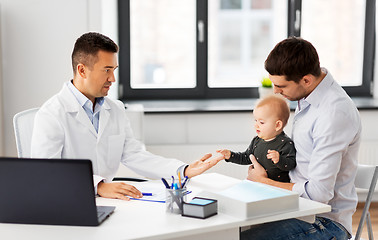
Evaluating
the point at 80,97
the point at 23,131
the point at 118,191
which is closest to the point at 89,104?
the point at 80,97

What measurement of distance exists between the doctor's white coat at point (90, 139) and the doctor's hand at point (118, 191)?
4 cm

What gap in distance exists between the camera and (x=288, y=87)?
2119 mm

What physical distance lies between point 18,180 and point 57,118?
1.84 feet

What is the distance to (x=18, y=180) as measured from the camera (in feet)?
5.33

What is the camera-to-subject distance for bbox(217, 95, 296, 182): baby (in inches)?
88.7

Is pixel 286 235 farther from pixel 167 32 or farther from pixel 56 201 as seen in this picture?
pixel 167 32

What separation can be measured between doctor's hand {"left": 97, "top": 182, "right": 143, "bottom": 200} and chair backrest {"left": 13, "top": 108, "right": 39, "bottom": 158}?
54 cm

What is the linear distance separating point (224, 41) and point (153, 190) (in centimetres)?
260

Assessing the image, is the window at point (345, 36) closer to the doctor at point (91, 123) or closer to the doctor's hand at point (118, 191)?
the doctor at point (91, 123)

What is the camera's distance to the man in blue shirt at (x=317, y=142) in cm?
198

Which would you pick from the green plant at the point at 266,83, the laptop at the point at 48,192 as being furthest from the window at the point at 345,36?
the laptop at the point at 48,192

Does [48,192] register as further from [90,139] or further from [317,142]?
[317,142]

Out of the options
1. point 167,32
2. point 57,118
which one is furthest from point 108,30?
point 57,118

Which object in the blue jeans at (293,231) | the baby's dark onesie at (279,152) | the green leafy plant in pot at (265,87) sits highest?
the green leafy plant in pot at (265,87)
